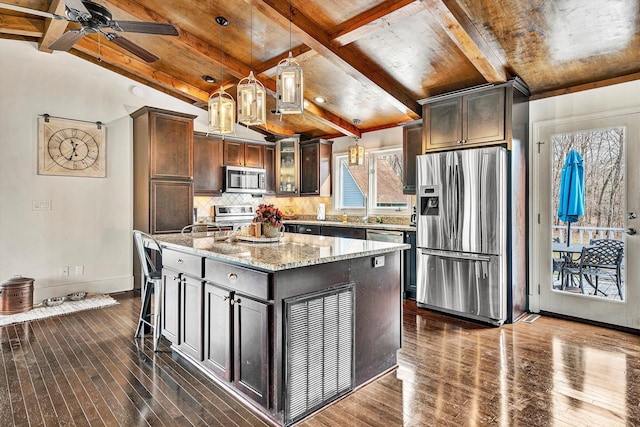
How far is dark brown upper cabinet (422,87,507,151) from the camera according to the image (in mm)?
3734

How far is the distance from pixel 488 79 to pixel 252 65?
2.92 m

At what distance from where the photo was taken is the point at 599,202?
3.65 meters

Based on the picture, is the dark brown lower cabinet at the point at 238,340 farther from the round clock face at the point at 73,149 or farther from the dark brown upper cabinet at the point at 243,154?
the dark brown upper cabinet at the point at 243,154

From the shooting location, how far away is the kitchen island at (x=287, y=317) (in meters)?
2.00

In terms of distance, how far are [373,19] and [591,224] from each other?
302 centimetres

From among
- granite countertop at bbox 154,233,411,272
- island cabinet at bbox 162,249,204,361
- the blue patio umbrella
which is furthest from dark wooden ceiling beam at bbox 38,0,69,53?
the blue patio umbrella

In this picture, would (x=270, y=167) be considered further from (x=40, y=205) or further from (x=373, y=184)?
(x=40, y=205)

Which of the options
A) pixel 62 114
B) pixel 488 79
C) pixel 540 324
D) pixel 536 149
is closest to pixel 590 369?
pixel 540 324

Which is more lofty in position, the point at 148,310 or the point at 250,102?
the point at 250,102

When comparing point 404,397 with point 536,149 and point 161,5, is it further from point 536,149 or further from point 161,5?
point 161,5

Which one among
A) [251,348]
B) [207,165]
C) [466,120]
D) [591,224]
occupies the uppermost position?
[466,120]

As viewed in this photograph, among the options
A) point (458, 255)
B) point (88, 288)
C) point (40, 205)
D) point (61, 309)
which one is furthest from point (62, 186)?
point (458, 255)

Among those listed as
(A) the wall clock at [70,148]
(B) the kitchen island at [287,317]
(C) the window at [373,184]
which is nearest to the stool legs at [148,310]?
(B) the kitchen island at [287,317]

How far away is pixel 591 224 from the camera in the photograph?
12.2ft
